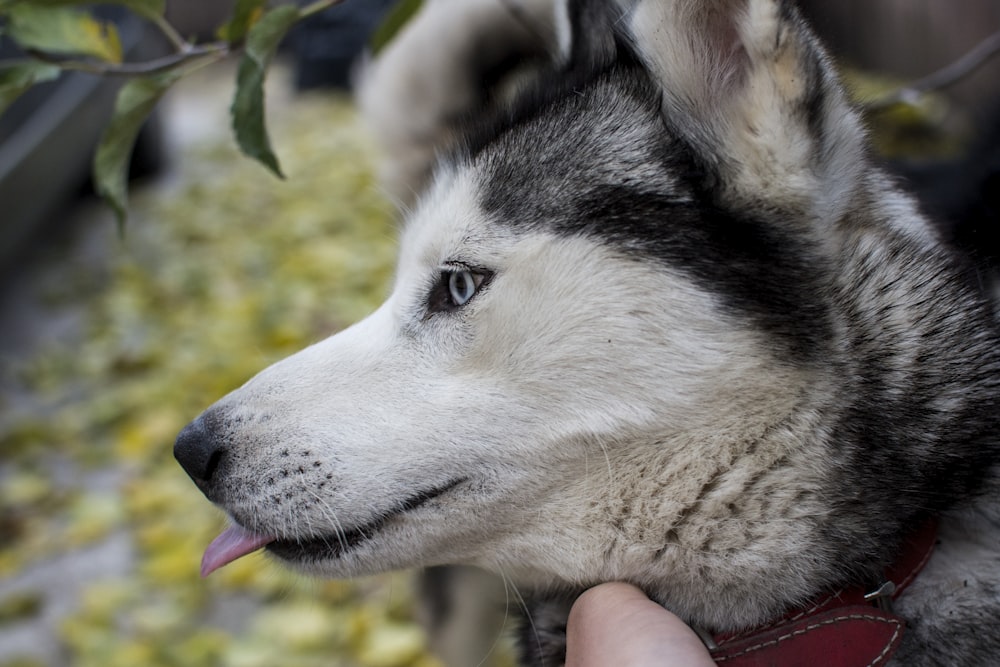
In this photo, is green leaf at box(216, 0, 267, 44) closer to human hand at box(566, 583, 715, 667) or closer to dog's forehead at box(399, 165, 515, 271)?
dog's forehead at box(399, 165, 515, 271)

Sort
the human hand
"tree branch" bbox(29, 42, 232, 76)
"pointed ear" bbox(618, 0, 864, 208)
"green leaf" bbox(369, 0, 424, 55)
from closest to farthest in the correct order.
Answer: the human hand, "pointed ear" bbox(618, 0, 864, 208), "tree branch" bbox(29, 42, 232, 76), "green leaf" bbox(369, 0, 424, 55)

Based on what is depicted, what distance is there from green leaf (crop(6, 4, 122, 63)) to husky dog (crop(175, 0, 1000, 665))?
73 centimetres

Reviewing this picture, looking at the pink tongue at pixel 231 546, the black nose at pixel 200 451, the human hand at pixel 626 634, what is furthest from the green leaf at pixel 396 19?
the human hand at pixel 626 634

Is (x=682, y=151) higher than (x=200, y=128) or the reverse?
higher

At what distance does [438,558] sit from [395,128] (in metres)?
1.40

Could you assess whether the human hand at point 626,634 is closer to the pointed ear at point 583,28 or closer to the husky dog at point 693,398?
the husky dog at point 693,398

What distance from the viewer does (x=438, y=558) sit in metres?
1.54

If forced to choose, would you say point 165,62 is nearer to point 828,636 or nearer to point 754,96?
point 754,96

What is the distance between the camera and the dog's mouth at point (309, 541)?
4.77 ft

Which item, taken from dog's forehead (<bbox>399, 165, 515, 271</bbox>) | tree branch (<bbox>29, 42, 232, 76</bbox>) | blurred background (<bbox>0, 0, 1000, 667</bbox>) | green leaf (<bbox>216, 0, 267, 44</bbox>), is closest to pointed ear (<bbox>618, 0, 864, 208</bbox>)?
A: blurred background (<bbox>0, 0, 1000, 667</bbox>)

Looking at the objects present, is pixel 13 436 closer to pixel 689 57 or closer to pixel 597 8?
pixel 597 8

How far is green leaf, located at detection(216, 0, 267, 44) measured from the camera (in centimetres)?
168

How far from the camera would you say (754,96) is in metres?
1.35

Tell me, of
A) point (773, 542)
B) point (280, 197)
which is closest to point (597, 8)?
point (773, 542)
